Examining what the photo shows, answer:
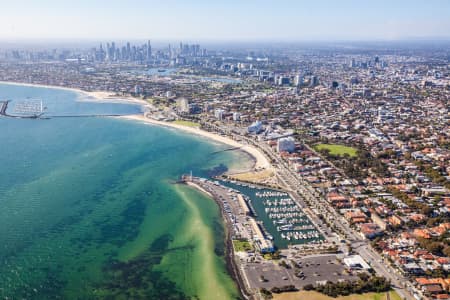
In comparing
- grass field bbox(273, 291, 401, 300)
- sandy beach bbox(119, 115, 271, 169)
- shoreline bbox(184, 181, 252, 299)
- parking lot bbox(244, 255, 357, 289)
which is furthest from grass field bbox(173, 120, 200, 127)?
grass field bbox(273, 291, 401, 300)

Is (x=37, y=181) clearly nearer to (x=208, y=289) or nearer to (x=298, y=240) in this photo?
(x=208, y=289)

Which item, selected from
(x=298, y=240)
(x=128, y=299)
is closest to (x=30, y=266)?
(x=128, y=299)

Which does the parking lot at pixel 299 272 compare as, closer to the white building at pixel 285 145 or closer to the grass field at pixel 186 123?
the white building at pixel 285 145

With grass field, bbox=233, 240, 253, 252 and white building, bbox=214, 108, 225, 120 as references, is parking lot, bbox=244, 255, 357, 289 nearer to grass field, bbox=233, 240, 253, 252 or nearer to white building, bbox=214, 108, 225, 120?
grass field, bbox=233, 240, 253, 252

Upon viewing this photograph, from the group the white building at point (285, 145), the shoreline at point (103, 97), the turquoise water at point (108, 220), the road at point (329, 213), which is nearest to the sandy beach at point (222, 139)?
the road at point (329, 213)

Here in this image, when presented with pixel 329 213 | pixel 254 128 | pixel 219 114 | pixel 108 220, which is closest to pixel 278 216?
pixel 329 213
